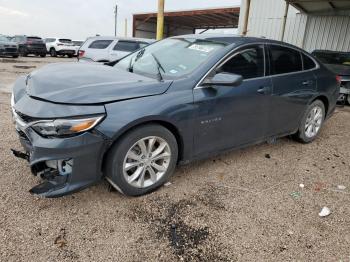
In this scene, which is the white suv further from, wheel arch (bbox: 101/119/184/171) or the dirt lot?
wheel arch (bbox: 101/119/184/171)

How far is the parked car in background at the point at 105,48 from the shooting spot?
11.2 metres

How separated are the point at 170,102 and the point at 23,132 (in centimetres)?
133

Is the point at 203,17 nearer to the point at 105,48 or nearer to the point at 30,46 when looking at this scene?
the point at 30,46

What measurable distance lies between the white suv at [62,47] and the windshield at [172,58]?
23.9 meters

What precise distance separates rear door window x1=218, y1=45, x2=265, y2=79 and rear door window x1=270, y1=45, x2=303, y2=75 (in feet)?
0.73

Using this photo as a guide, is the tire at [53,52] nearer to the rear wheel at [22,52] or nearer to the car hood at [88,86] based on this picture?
the rear wheel at [22,52]

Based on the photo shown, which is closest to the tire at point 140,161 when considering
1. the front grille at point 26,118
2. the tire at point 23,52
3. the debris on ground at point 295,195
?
the front grille at point 26,118

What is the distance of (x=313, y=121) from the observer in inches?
193

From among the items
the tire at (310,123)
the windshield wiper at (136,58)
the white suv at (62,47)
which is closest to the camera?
the windshield wiper at (136,58)

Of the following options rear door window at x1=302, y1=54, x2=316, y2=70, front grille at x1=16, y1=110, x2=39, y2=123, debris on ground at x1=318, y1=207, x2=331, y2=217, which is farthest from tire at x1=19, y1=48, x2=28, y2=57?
debris on ground at x1=318, y1=207, x2=331, y2=217

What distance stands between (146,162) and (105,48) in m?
9.25

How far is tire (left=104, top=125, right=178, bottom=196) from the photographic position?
2750 millimetres

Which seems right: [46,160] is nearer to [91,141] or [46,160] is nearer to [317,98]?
[91,141]

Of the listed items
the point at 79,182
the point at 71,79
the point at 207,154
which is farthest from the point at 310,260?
the point at 71,79
